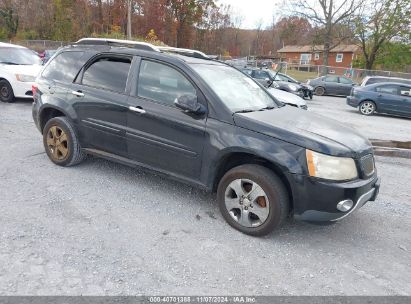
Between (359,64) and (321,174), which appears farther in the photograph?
(359,64)

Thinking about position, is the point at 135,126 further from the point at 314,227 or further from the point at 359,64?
the point at 359,64

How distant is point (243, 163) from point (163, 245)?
1.16m

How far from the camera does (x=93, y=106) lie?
436 centimetres

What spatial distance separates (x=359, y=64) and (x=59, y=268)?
46600mm

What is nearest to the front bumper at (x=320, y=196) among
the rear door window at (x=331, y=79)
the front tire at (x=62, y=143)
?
the front tire at (x=62, y=143)

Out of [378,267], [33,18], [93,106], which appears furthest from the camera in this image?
[33,18]

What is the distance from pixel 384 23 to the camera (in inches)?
1313

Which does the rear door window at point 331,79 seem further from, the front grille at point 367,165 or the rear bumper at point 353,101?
the front grille at point 367,165

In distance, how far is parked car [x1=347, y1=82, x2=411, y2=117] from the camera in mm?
13663

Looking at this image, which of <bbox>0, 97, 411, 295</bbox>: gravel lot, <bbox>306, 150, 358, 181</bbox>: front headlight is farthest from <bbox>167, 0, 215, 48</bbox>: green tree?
<bbox>306, 150, 358, 181</bbox>: front headlight

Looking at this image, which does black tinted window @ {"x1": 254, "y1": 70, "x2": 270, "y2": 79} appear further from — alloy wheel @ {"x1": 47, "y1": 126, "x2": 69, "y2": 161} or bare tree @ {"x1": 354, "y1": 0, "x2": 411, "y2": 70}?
bare tree @ {"x1": 354, "y1": 0, "x2": 411, "y2": 70}

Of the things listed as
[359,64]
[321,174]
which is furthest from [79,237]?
[359,64]

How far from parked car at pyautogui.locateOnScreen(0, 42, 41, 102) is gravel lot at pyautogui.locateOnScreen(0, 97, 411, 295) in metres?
5.35

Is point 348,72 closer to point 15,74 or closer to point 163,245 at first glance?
point 15,74
